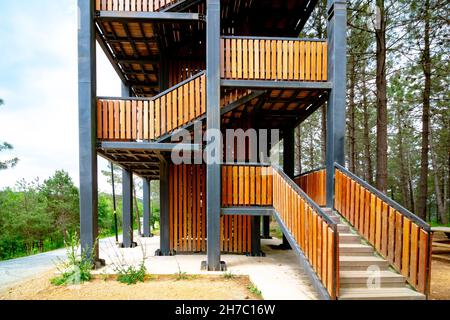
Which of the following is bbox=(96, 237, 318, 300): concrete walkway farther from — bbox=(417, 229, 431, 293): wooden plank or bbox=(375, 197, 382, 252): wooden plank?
bbox=(417, 229, 431, 293): wooden plank

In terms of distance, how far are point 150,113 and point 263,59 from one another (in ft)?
11.6

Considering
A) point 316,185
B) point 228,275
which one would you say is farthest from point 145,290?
point 316,185

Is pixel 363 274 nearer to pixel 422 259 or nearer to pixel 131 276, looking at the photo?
pixel 422 259

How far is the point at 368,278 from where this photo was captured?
5340 mm

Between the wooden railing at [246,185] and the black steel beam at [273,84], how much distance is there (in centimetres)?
225

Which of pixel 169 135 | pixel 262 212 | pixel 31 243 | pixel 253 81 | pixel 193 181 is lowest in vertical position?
pixel 31 243

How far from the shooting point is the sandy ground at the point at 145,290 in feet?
18.9

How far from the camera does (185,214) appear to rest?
1022cm

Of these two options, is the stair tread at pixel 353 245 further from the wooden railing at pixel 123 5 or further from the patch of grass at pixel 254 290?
the wooden railing at pixel 123 5

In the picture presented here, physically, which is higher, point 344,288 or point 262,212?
point 262,212

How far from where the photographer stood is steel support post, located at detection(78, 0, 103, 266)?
7605 millimetres
